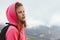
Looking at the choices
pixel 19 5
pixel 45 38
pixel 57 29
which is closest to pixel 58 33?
pixel 57 29

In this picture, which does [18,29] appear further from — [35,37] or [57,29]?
[57,29]

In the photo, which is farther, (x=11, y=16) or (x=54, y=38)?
(x=54, y=38)

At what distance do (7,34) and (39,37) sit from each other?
10.9ft

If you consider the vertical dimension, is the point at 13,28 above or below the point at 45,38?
above

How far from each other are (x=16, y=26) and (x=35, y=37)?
3203 millimetres

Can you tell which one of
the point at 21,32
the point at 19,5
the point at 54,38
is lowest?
the point at 54,38

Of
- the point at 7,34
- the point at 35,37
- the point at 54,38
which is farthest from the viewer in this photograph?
the point at 54,38

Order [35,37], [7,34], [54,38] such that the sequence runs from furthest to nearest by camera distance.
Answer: [54,38]
[35,37]
[7,34]

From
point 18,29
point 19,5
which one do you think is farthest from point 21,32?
point 19,5

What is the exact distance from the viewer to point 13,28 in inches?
82.1

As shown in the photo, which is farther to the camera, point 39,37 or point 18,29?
point 39,37

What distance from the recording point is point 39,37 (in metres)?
5.37

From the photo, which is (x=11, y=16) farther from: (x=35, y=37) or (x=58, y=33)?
(x=58, y=33)

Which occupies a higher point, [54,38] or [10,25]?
[10,25]
